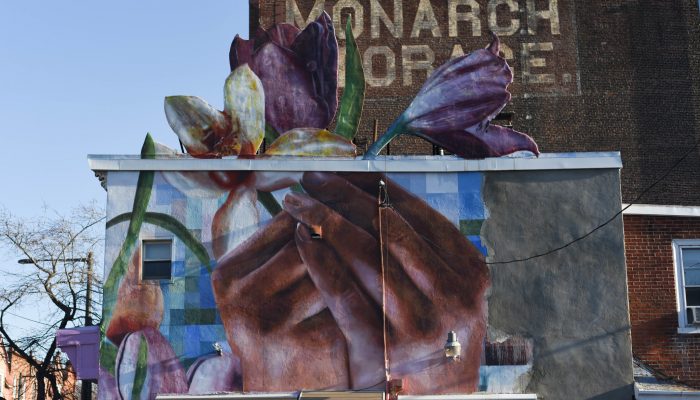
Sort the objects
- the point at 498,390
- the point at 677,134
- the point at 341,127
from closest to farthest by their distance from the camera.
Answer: the point at 498,390, the point at 341,127, the point at 677,134

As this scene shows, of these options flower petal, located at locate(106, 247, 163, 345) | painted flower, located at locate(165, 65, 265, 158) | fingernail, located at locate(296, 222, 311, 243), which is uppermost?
painted flower, located at locate(165, 65, 265, 158)

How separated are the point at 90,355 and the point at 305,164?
17.0ft

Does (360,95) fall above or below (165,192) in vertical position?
above

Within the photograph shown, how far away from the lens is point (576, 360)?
70.0 feet

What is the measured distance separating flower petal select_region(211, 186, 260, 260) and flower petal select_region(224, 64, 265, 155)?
883mm

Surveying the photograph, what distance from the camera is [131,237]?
21.8m

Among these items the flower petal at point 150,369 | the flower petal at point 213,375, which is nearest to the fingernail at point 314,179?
the flower petal at point 213,375

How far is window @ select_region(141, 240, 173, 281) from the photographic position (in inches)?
858

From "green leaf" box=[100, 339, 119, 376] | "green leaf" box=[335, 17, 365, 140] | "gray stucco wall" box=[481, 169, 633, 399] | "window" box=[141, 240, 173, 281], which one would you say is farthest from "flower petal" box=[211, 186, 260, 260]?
"gray stucco wall" box=[481, 169, 633, 399]

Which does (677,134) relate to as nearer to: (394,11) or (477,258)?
(394,11)

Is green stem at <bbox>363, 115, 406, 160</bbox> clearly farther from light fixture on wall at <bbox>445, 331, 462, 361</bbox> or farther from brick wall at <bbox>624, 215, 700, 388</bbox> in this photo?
brick wall at <bbox>624, 215, 700, 388</bbox>

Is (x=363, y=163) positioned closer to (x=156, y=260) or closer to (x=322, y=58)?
(x=322, y=58)

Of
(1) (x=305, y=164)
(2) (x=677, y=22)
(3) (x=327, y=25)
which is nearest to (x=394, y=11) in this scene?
(2) (x=677, y=22)

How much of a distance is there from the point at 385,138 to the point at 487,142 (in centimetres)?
186
